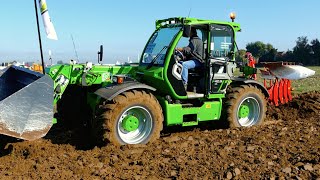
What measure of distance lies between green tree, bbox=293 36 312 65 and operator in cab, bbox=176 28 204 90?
56761 mm

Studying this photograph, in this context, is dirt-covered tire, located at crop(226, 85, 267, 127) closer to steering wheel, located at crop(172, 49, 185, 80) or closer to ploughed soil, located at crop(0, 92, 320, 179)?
ploughed soil, located at crop(0, 92, 320, 179)

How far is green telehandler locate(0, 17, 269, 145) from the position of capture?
22.8 feet

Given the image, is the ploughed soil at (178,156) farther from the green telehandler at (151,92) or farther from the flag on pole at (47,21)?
the flag on pole at (47,21)

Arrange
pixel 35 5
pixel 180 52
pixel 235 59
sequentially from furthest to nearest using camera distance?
pixel 235 59 → pixel 180 52 → pixel 35 5

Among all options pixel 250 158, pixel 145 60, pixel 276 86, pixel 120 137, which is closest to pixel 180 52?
pixel 145 60

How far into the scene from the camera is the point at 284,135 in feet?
26.0

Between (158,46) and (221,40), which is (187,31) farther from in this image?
A: (221,40)

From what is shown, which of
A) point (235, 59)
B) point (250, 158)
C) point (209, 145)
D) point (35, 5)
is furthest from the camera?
point (235, 59)

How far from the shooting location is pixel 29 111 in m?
6.26

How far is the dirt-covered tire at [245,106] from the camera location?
345 inches

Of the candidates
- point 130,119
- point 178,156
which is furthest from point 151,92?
point 178,156

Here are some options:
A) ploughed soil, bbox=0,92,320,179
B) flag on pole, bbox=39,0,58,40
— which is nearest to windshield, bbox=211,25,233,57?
ploughed soil, bbox=0,92,320,179

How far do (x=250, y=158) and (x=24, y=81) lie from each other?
4322mm

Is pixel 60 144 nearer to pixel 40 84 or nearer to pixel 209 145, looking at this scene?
pixel 40 84
